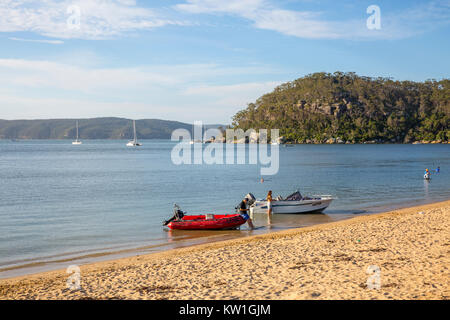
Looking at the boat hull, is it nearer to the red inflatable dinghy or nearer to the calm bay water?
the calm bay water

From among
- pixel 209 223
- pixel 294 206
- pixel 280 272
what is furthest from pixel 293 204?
pixel 280 272

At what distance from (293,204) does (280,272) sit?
546 inches

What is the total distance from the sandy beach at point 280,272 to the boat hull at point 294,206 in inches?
298

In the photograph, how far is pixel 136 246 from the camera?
17.5m

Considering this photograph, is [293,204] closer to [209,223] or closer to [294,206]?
[294,206]

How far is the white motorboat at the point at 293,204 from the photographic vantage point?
966 inches

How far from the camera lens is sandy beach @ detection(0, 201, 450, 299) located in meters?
9.37

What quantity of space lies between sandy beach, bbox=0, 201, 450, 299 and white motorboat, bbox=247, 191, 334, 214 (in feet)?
24.8

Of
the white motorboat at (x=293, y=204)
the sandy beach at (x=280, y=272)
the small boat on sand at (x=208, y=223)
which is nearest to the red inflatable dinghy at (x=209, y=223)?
the small boat on sand at (x=208, y=223)

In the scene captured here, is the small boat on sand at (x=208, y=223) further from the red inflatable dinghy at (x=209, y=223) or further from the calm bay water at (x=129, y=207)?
the calm bay water at (x=129, y=207)

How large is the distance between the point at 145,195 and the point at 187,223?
593 inches

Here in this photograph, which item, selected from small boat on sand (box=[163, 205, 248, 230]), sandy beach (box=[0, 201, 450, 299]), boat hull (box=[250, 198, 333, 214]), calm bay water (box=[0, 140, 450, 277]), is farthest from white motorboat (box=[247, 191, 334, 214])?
sandy beach (box=[0, 201, 450, 299])
